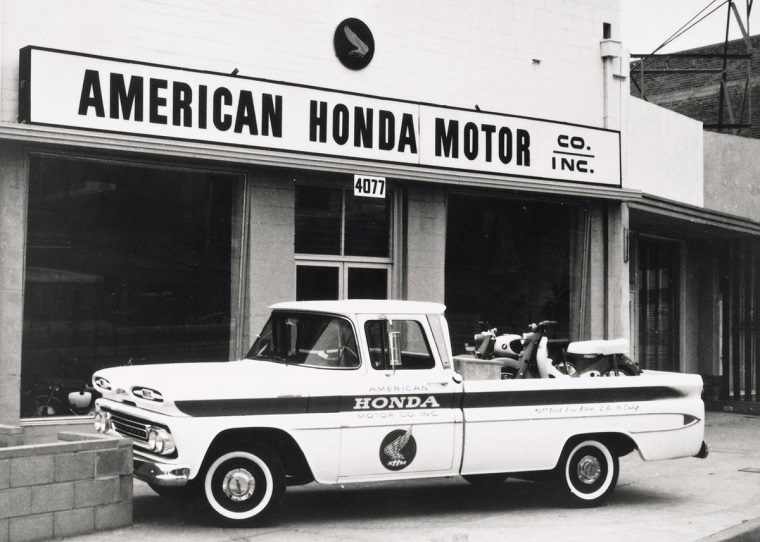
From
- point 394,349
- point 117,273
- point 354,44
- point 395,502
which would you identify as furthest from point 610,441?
point 354,44

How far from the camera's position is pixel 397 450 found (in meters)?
8.72

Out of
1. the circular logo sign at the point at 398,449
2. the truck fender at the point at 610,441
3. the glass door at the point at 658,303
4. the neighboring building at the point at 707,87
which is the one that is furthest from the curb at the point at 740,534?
the neighboring building at the point at 707,87

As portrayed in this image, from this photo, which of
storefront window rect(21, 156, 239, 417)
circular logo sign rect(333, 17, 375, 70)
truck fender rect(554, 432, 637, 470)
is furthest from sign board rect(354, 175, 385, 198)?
truck fender rect(554, 432, 637, 470)

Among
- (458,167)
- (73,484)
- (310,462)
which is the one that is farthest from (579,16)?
(73,484)

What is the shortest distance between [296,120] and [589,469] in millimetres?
5698

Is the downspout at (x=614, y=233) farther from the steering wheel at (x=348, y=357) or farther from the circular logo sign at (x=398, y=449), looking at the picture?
the steering wheel at (x=348, y=357)

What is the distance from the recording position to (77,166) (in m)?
11.7

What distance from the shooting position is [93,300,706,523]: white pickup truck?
8117mm

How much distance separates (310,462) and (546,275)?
8.44 m

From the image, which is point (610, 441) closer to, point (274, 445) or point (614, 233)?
point (274, 445)

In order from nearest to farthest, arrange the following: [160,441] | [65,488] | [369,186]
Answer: [65,488] < [160,441] < [369,186]

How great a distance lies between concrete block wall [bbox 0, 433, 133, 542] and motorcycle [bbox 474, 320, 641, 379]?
4.04m

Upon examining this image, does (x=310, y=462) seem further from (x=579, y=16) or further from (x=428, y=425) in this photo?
(x=579, y=16)

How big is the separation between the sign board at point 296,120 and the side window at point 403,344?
4.33m
